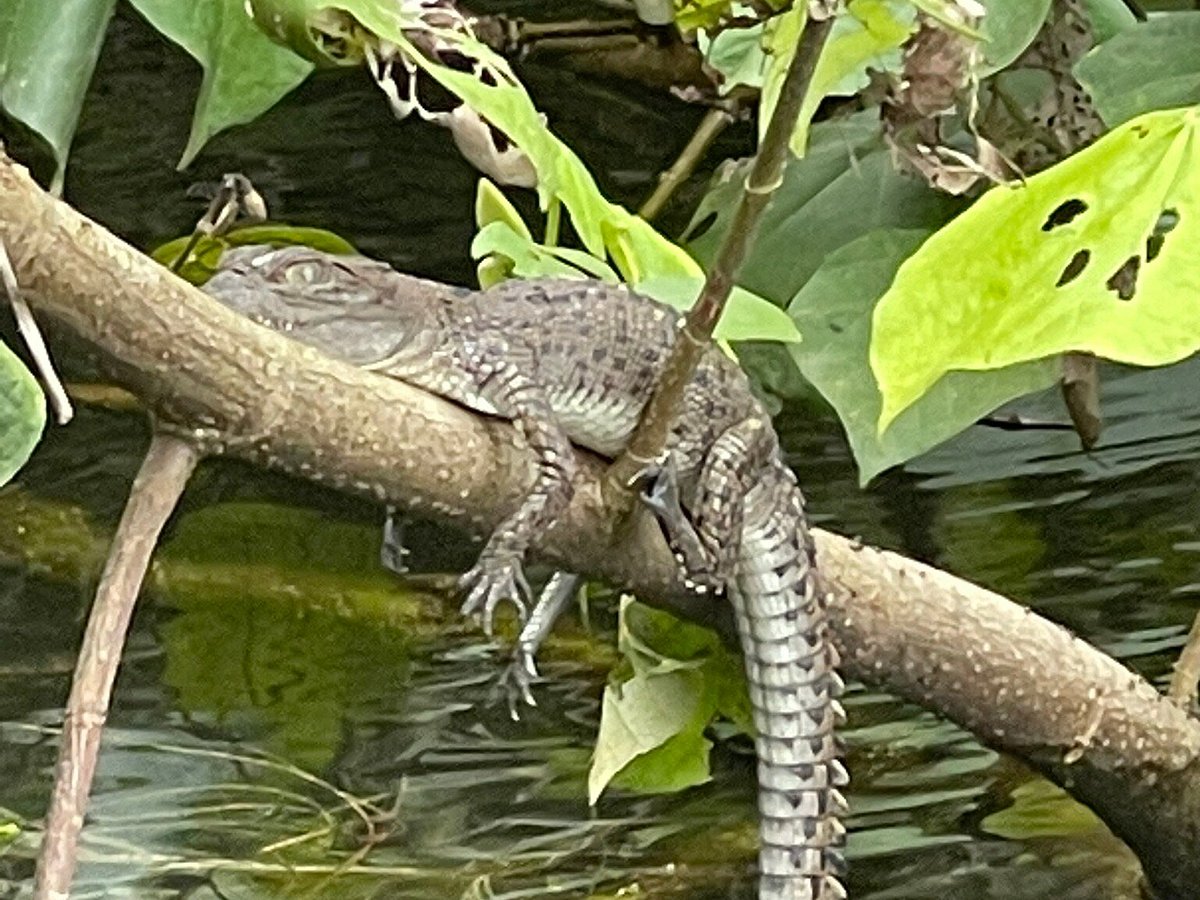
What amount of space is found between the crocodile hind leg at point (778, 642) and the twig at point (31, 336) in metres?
0.34

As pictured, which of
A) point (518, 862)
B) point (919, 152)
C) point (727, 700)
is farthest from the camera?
point (518, 862)

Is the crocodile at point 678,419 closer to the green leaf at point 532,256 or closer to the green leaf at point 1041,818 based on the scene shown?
the green leaf at point 532,256

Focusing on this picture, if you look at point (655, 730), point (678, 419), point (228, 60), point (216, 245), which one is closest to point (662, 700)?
point (655, 730)

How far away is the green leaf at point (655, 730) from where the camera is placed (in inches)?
45.5

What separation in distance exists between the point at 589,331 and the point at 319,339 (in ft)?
0.49

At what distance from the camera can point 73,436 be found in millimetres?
1745

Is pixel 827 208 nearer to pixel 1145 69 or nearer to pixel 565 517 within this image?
pixel 1145 69

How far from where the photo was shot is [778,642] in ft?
3.55

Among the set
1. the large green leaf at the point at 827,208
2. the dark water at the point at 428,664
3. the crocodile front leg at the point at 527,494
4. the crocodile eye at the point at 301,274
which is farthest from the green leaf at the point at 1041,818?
the crocodile eye at the point at 301,274

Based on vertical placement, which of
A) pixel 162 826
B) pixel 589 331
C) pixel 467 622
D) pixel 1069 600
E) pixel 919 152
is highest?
pixel 919 152

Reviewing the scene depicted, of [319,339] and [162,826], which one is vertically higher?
[319,339]

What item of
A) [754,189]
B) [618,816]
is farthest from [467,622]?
[754,189]

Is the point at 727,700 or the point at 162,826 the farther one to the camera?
the point at 162,826

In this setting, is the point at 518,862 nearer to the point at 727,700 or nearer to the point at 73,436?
the point at 727,700
